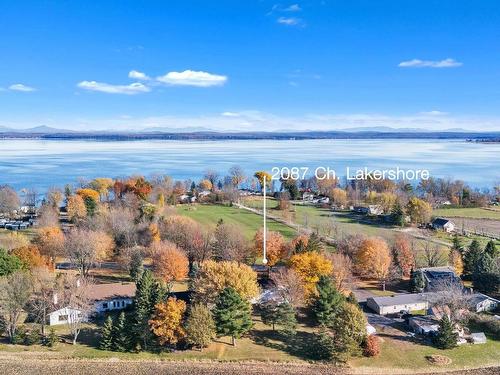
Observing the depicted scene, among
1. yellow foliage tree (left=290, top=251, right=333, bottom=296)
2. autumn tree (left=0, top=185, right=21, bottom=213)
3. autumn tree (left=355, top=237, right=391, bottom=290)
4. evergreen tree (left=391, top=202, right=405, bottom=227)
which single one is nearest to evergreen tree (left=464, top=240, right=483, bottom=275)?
autumn tree (left=355, top=237, right=391, bottom=290)

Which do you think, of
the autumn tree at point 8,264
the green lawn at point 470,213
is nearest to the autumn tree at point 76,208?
the autumn tree at point 8,264

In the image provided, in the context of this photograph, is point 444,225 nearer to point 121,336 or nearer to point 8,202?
point 121,336

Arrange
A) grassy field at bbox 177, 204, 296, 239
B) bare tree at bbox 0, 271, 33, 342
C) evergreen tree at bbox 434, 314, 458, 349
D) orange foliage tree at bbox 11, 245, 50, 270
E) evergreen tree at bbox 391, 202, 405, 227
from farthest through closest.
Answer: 1. evergreen tree at bbox 391, 202, 405, 227
2. grassy field at bbox 177, 204, 296, 239
3. orange foliage tree at bbox 11, 245, 50, 270
4. bare tree at bbox 0, 271, 33, 342
5. evergreen tree at bbox 434, 314, 458, 349

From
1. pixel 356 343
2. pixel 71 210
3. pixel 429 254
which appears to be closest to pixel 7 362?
pixel 356 343

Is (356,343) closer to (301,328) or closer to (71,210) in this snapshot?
(301,328)

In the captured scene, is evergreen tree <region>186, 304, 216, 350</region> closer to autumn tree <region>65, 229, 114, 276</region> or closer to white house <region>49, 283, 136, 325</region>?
white house <region>49, 283, 136, 325</region>
